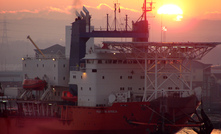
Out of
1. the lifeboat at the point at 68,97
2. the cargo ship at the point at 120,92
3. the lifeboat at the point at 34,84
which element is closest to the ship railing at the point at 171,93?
the cargo ship at the point at 120,92

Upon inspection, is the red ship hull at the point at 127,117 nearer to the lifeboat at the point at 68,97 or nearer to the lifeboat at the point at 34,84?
the lifeboat at the point at 68,97

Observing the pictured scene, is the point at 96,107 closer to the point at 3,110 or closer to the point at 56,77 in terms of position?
the point at 56,77

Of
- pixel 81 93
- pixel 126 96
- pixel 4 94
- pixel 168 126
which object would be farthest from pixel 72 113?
pixel 4 94

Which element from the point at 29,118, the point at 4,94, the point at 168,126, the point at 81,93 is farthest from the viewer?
the point at 4,94

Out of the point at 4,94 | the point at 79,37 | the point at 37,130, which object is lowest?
the point at 37,130

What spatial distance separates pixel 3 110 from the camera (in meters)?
55.1

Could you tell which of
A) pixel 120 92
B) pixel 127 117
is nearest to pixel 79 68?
pixel 120 92

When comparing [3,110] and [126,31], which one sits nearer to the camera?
[126,31]

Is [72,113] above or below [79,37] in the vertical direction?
below

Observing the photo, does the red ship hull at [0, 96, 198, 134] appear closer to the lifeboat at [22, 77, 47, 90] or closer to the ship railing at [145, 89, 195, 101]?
the ship railing at [145, 89, 195, 101]

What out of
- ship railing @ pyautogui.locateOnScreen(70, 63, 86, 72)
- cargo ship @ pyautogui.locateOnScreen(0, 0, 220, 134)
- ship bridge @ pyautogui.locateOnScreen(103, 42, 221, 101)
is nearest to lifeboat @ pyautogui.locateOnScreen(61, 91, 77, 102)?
cargo ship @ pyautogui.locateOnScreen(0, 0, 220, 134)

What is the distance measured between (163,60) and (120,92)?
18.1 feet

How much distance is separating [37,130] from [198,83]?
63.3 metres

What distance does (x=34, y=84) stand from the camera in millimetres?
52656
